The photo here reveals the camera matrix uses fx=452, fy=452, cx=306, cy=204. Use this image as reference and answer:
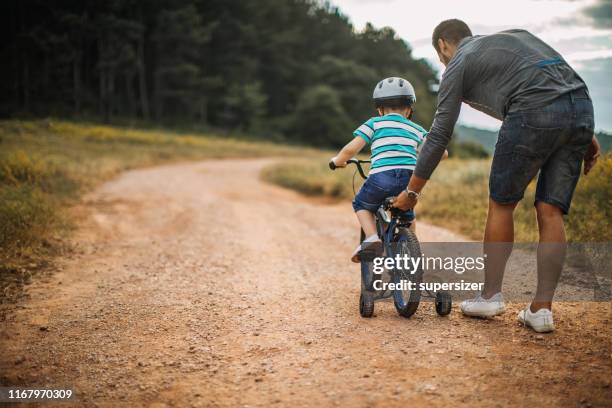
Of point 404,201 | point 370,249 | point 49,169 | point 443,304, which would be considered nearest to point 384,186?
point 404,201

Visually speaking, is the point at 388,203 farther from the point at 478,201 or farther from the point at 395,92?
the point at 478,201

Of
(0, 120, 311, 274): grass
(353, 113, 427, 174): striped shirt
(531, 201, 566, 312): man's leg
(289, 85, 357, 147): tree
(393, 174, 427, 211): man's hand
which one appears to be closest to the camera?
(531, 201, 566, 312): man's leg

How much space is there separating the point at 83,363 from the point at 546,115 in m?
3.25

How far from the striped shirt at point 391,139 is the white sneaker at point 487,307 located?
111 cm

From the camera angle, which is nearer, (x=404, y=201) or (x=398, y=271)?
(x=404, y=201)

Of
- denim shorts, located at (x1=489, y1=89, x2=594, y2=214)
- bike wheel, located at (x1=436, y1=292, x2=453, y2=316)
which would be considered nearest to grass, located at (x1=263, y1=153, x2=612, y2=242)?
denim shorts, located at (x1=489, y1=89, x2=594, y2=214)

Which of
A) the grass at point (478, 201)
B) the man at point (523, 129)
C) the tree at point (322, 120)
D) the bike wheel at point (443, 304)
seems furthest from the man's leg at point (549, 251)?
the tree at point (322, 120)

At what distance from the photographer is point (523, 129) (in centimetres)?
284

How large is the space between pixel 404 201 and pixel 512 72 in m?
1.07

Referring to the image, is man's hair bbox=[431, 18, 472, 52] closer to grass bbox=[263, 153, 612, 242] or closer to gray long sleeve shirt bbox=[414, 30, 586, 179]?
gray long sleeve shirt bbox=[414, 30, 586, 179]

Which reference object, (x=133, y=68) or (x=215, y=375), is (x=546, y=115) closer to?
(x=215, y=375)

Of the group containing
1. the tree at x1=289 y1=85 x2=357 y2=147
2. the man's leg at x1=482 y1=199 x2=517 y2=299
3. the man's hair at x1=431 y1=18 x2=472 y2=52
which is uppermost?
the tree at x1=289 y1=85 x2=357 y2=147

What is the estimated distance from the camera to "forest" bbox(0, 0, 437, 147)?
3084cm

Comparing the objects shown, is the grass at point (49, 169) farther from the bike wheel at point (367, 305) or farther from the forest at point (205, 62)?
the forest at point (205, 62)
